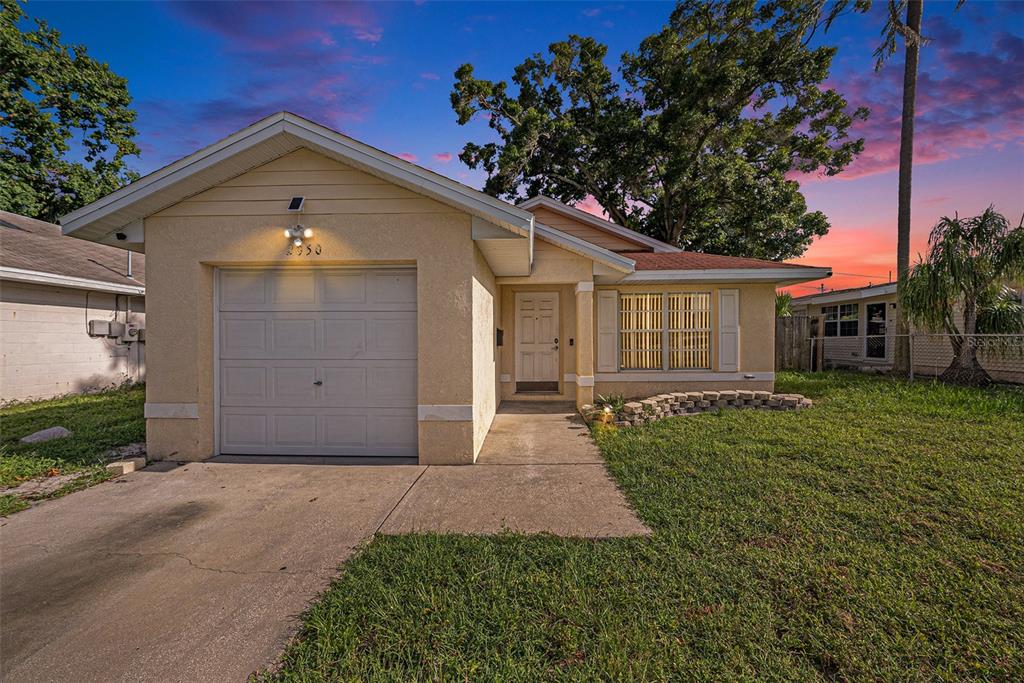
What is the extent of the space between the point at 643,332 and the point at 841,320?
13057mm

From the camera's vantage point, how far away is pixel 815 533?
3252 millimetres

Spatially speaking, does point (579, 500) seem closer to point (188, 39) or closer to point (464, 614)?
point (464, 614)

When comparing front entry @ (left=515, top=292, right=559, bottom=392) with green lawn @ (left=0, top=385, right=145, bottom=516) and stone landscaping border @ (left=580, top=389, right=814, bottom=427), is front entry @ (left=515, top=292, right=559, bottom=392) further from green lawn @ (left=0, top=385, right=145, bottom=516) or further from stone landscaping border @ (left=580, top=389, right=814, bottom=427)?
green lawn @ (left=0, top=385, right=145, bottom=516)

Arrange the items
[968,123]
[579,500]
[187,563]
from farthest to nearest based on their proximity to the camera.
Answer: [968,123] → [579,500] → [187,563]

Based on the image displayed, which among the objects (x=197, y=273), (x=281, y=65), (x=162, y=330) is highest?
(x=281, y=65)

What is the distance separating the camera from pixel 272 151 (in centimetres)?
499

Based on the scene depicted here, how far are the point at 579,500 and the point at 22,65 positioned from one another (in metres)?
27.7

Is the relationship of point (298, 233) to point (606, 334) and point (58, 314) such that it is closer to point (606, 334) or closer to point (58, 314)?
point (606, 334)

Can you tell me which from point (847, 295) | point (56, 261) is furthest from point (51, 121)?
point (847, 295)

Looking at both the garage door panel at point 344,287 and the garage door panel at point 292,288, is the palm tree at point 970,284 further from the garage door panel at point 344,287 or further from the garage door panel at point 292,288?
the garage door panel at point 292,288

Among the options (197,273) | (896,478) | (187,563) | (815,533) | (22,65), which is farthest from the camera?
(22,65)

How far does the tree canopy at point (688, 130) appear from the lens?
1698 centimetres

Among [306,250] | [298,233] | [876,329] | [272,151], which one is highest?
[272,151]

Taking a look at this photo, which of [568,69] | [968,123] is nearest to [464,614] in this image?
[968,123]
